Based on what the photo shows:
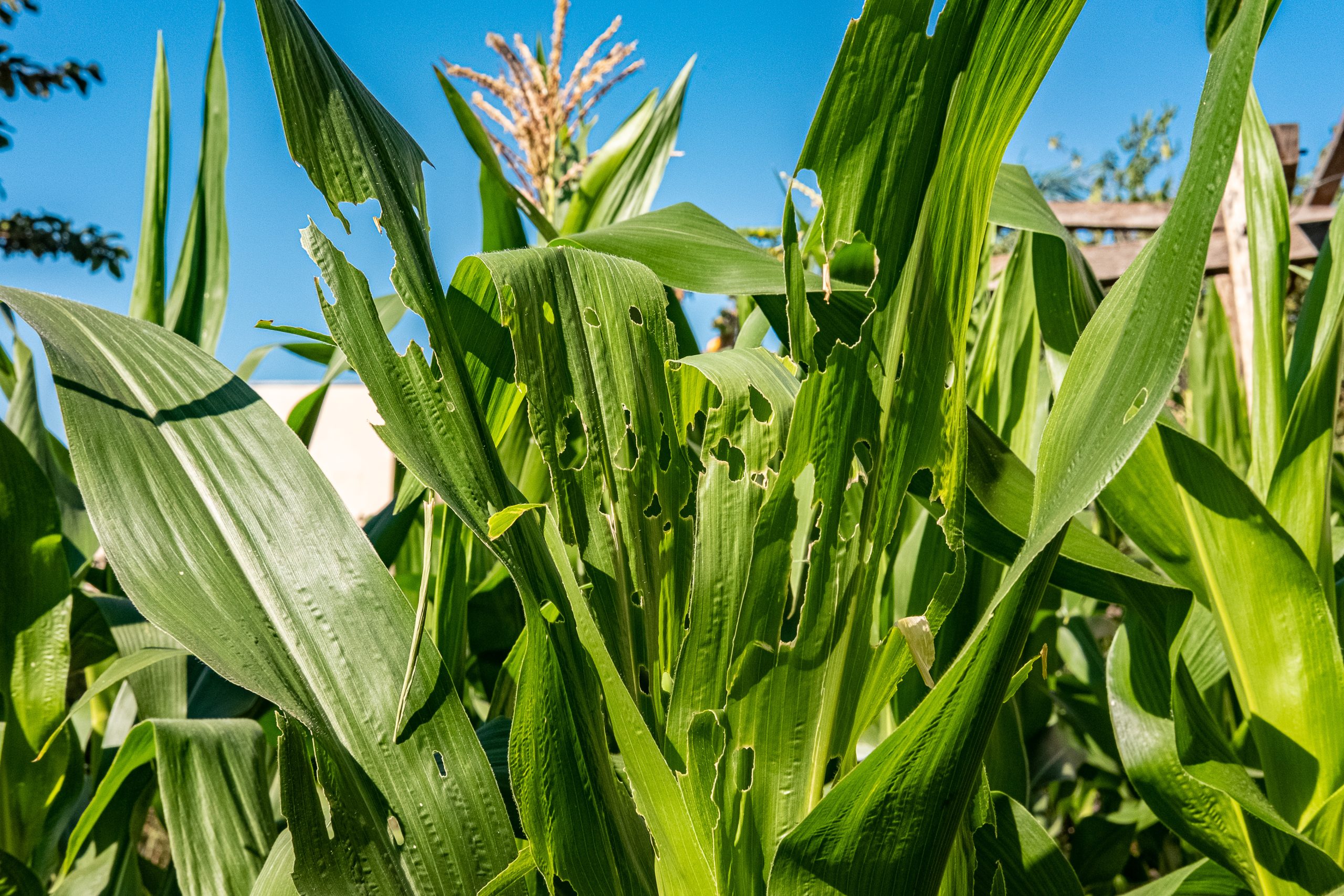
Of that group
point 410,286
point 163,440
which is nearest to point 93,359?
point 163,440

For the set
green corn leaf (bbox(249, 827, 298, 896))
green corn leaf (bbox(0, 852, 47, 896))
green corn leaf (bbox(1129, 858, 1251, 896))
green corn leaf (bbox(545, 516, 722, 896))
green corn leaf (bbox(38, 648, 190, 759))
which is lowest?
green corn leaf (bbox(0, 852, 47, 896))

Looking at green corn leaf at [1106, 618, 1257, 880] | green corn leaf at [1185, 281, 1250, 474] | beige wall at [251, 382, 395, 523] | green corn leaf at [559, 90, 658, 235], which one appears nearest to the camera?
green corn leaf at [1106, 618, 1257, 880]

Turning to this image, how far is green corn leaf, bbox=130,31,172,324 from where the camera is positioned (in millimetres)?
737

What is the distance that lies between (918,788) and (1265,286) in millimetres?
491

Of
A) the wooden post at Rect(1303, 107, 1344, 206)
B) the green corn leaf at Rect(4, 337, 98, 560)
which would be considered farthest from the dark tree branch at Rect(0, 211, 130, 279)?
the wooden post at Rect(1303, 107, 1344, 206)

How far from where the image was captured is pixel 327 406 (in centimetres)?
820

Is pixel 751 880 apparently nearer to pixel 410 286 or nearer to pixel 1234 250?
pixel 410 286

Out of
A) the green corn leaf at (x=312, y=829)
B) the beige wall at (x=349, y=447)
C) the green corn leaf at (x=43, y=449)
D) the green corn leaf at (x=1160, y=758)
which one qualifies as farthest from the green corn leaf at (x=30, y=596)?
the beige wall at (x=349, y=447)

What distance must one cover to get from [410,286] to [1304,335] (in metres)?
0.57

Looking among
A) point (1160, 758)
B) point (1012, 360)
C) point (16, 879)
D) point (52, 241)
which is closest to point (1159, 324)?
point (1160, 758)

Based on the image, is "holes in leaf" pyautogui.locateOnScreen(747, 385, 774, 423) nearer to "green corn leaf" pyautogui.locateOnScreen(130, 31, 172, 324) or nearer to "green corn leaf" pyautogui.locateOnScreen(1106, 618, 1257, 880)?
"green corn leaf" pyautogui.locateOnScreen(1106, 618, 1257, 880)

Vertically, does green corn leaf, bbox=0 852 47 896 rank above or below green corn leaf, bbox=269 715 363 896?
below

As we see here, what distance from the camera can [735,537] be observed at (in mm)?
312

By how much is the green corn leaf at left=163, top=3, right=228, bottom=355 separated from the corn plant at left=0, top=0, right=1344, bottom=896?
0.38 metres
